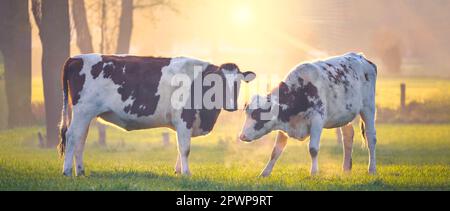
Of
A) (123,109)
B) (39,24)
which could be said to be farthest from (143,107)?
(39,24)

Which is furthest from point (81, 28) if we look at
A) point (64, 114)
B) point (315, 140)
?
point (315, 140)

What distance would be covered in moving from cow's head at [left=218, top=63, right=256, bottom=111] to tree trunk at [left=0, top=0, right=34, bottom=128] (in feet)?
44.7

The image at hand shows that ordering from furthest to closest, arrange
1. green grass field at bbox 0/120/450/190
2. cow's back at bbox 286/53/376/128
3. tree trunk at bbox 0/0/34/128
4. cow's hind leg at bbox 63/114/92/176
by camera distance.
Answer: tree trunk at bbox 0/0/34/128
cow's back at bbox 286/53/376/128
cow's hind leg at bbox 63/114/92/176
green grass field at bbox 0/120/450/190

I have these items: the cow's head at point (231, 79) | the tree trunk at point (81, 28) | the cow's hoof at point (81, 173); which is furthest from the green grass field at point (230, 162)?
the tree trunk at point (81, 28)

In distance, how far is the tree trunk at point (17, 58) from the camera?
30172mm

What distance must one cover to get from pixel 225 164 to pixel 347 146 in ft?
12.9

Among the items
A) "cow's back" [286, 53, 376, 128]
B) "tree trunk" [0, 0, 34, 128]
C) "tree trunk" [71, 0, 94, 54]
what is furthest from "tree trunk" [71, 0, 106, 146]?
"cow's back" [286, 53, 376, 128]

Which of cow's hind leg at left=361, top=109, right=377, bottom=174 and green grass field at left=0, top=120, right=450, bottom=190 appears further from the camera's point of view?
cow's hind leg at left=361, top=109, right=377, bottom=174

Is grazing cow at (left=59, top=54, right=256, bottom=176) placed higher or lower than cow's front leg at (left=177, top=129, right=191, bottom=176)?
higher

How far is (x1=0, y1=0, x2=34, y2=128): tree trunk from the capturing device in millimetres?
30172

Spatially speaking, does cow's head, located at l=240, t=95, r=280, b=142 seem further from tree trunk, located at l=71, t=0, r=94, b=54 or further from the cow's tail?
tree trunk, located at l=71, t=0, r=94, b=54

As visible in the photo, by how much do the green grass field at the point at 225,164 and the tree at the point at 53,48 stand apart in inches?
42.8

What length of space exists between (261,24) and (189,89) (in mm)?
53564
